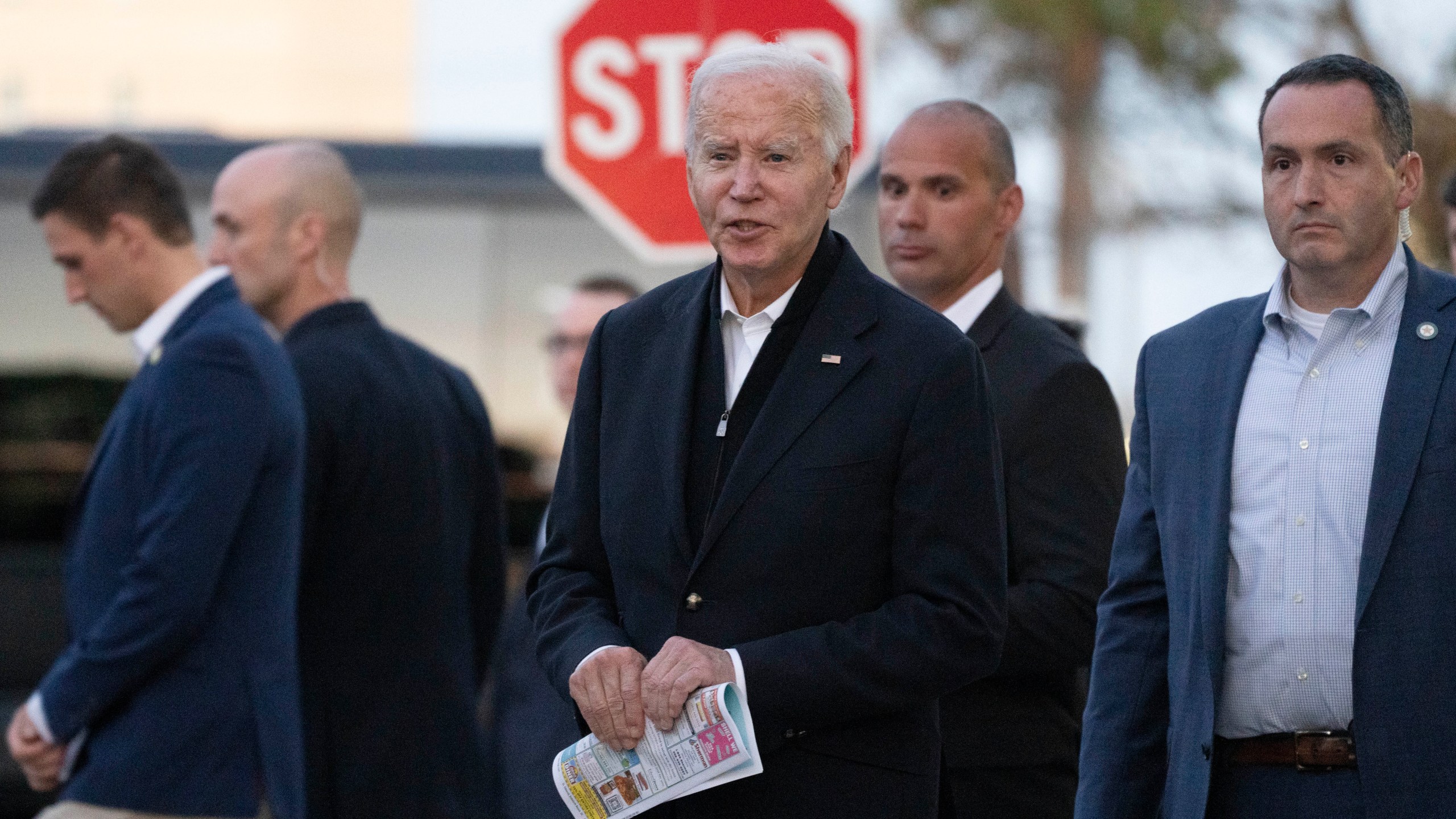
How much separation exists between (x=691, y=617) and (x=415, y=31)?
37546mm

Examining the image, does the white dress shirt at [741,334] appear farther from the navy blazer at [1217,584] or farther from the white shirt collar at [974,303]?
the white shirt collar at [974,303]

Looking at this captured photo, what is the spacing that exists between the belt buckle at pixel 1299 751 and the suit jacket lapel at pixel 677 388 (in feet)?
3.54

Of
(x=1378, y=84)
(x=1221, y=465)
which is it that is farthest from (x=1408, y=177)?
(x=1221, y=465)

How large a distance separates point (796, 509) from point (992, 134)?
1.82 m

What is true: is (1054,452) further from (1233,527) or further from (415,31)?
(415,31)

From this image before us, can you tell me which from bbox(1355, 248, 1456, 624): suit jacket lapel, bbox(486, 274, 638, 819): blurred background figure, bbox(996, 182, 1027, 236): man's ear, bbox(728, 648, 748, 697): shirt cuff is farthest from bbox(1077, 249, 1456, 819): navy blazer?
→ bbox(486, 274, 638, 819): blurred background figure

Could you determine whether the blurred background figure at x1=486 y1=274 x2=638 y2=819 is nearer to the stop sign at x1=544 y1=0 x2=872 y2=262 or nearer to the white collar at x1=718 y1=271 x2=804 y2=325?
the stop sign at x1=544 y1=0 x2=872 y2=262

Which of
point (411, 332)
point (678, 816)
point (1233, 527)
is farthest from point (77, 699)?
point (411, 332)

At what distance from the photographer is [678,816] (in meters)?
2.95

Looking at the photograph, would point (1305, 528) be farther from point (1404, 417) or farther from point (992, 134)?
point (992, 134)

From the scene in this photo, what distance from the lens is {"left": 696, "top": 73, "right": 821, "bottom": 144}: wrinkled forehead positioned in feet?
9.76

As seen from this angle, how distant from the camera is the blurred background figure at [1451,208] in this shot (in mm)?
5512

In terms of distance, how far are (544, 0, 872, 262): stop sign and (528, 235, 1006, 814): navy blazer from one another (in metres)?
2.00

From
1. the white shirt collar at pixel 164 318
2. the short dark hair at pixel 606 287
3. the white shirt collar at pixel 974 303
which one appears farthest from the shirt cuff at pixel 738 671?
the short dark hair at pixel 606 287
